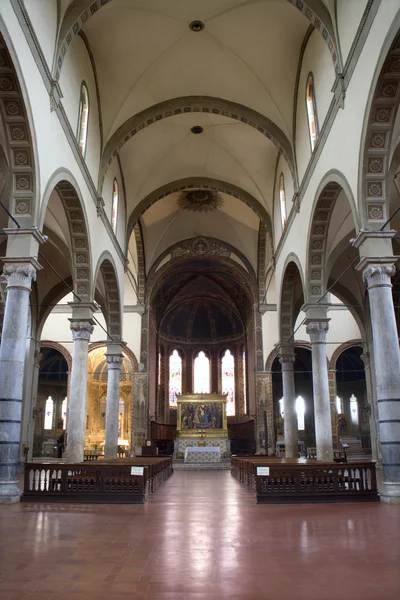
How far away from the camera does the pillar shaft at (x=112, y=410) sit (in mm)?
19000

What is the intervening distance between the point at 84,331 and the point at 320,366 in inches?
274

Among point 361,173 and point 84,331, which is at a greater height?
point 361,173

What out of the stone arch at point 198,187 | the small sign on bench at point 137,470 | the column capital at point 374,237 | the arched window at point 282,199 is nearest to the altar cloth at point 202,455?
the stone arch at point 198,187

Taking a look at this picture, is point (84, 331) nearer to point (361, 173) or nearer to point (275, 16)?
point (361, 173)

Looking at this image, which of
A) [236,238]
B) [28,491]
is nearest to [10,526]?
[28,491]

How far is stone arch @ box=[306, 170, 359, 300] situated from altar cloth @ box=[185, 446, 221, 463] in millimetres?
12975

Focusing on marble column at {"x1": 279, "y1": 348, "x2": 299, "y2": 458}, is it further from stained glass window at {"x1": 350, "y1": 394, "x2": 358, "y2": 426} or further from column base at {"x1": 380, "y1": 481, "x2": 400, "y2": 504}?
stained glass window at {"x1": 350, "y1": 394, "x2": 358, "y2": 426}

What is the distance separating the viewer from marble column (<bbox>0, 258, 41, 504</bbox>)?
30.6ft

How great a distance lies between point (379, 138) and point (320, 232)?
15.8ft

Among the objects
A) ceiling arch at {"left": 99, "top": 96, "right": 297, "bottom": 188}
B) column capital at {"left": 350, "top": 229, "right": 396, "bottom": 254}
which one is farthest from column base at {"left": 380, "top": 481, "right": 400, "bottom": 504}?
ceiling arch at {"left": 99, "top": 96, "right": 297, "bottom": 188}

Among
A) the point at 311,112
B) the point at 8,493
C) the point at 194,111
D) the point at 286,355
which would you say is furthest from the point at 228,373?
the point at 8,493

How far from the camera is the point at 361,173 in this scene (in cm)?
1035

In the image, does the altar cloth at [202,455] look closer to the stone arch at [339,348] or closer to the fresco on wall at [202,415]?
the fresco on wall at [202,415]

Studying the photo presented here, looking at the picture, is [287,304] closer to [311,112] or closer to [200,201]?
[311,112]
